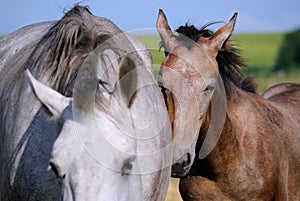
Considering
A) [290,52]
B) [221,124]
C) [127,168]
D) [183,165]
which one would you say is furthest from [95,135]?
[290,52]

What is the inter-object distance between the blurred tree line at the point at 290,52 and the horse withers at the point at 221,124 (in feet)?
143

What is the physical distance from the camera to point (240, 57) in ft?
18.4

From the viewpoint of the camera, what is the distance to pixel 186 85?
489cm

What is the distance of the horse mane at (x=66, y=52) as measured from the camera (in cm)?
347

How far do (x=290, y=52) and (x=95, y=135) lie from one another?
160 feet

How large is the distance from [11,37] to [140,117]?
1737 millimetres

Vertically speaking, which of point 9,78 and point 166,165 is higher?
point 9,78

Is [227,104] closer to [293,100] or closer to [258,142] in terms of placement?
[258,142]

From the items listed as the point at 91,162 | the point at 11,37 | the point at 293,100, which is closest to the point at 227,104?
the point at 293,100

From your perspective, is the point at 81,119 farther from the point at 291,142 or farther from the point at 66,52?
the point at 291,142

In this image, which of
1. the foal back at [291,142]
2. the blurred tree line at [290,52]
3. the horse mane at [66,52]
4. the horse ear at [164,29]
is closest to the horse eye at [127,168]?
the horse mane at [66,52]

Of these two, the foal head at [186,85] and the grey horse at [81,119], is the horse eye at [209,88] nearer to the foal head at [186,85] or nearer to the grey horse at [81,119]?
the foal head at [186,85]

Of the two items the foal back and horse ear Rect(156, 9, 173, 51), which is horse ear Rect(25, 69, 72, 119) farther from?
the foal back

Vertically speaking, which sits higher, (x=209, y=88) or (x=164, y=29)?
(x=164, y=29)
